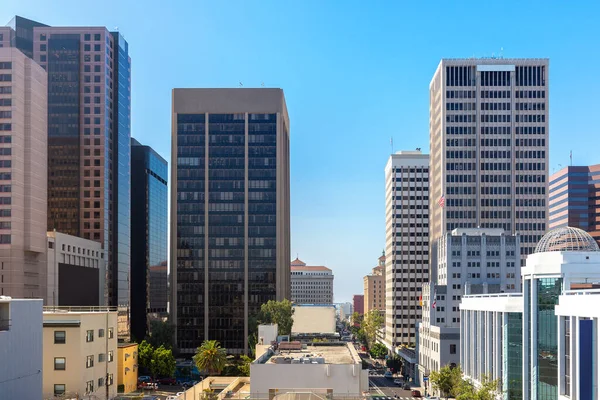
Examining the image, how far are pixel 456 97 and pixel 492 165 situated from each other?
21.6 meters

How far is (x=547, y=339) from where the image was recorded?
270ft

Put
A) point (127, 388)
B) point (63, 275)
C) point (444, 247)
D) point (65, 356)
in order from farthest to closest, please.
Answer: point (444, 247) < point (63, 275) < point (127, 388) < point (65, 356)

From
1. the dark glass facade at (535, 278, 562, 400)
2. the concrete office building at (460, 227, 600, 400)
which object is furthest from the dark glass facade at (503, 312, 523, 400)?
the dark glass facade at (535, 278, 562, 400)

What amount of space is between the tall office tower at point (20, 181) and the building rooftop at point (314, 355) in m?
80.8

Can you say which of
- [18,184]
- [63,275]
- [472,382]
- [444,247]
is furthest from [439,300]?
[18,184]

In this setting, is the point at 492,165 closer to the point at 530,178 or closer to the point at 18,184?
the point at 530,178

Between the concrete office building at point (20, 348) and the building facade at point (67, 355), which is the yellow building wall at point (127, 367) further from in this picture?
the concrete office building at point (20, 348)

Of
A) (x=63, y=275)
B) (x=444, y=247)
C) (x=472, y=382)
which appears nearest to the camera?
(x=472, y=382)

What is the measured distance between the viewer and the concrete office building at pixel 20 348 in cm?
5409

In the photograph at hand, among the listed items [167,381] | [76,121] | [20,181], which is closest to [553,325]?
[167,381]

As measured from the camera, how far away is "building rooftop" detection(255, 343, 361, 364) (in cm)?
6744

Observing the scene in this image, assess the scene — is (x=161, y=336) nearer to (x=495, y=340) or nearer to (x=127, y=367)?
(x=127, y=367)

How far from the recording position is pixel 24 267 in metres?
149

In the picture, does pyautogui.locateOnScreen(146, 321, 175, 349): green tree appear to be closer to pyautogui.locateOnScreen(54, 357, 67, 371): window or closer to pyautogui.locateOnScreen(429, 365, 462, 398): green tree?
pyautogui.locateOnScreen(429, 365, 462, 398): green tree
